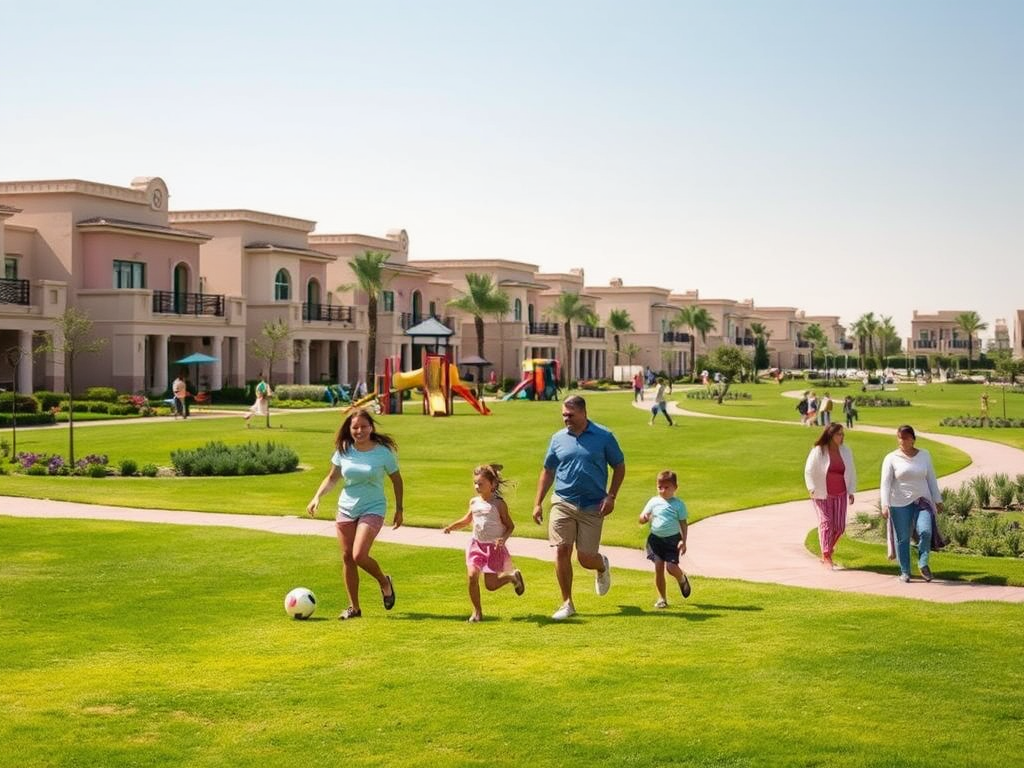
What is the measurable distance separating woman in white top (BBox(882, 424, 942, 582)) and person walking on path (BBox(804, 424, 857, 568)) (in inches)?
28.9

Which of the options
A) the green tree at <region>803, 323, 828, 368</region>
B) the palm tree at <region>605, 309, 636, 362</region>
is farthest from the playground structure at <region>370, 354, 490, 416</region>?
the green tree at <region>803, 323, 828, 368</region>

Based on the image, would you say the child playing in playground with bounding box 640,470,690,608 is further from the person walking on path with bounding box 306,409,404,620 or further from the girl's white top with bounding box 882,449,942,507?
the girl's white top with bounding box 882,449,942,507

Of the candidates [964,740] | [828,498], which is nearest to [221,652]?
[964,740]

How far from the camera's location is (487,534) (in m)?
11.5

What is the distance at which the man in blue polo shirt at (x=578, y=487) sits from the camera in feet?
37.6

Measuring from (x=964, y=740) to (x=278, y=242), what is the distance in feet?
217

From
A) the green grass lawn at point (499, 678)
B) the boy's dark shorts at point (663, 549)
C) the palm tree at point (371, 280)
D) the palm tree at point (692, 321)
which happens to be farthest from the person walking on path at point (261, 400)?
the palm tree at point (692, 321)

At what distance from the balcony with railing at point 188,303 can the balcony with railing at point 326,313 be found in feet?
24.5

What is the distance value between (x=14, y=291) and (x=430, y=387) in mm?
16840

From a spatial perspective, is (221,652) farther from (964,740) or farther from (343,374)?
(343,374)

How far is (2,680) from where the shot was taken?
30.4 ft

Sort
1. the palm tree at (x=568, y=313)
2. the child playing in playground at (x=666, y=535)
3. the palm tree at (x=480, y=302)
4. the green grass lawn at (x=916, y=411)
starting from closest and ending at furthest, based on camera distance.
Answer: the child playing in playground at (x=666, y=535) → the green grass lawn at (x=916, y=411) → the palm tree at (x=480, y=302) → the palm tree at (x=568, y=313)

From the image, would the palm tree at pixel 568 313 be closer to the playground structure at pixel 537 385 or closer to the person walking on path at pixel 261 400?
the playground structure at pixel 537 385

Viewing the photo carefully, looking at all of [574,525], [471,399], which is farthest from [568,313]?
[574,525]
